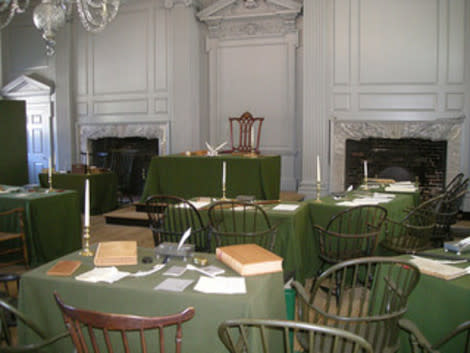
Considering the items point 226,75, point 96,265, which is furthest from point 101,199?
point 96,265

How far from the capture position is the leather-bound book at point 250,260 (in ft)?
7.10

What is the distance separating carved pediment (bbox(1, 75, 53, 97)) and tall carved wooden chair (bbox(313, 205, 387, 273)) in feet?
28.4

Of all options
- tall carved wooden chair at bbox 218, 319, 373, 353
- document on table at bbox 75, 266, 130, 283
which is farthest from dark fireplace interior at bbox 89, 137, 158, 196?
tall carved wooden chair at bbox 218, 319, 373, 353

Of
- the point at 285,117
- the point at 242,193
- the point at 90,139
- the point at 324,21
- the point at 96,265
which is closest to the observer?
the point at 96,265

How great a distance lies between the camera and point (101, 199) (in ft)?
26.8

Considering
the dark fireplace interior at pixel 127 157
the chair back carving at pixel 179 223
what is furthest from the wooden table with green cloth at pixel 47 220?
the dark fireplace interior at pixel 127 157

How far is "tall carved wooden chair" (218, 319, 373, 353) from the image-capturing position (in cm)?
139

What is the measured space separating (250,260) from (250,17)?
7755 mm

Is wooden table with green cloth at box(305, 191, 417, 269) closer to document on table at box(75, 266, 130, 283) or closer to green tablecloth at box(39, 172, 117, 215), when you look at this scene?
document on table at box(75, 266, 130, 283)

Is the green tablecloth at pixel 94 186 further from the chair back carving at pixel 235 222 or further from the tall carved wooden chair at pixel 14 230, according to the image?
the chair back carving at pixel 235 222

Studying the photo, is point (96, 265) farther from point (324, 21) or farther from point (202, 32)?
point (202, 32)

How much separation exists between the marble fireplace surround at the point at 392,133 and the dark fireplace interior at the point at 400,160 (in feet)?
0.45

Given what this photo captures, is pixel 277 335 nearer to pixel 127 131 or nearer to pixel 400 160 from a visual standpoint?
pixel 400 160

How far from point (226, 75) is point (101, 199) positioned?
3653 mm
